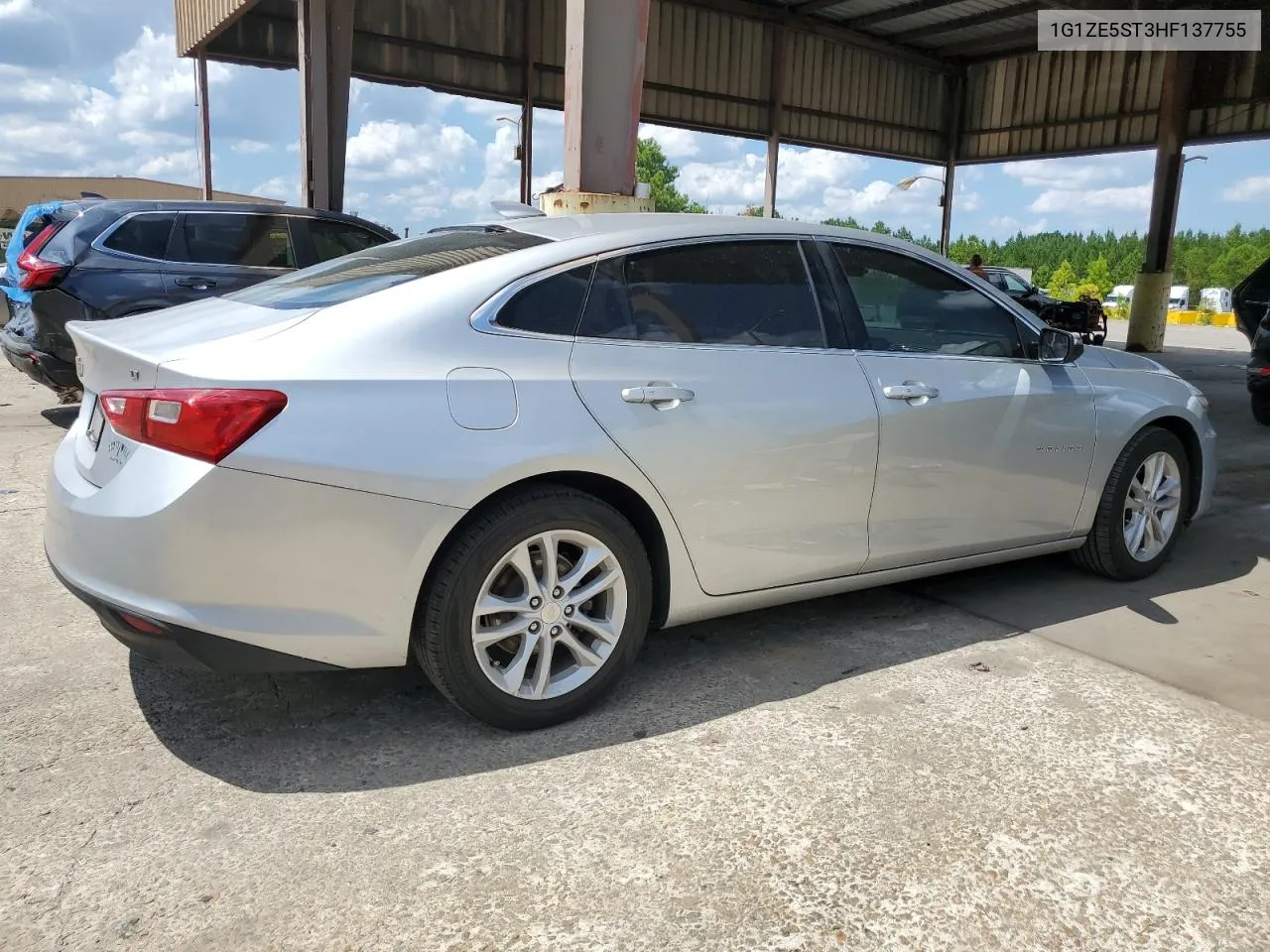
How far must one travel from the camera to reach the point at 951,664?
3428 mm

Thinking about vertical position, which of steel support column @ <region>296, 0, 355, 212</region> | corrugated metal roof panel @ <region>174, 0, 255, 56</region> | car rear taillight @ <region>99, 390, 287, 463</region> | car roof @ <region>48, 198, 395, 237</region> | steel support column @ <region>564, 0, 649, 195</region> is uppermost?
corrugated metal roof panel @ <region>174, 0, 255, 56</region>

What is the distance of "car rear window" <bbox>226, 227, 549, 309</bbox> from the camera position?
290 centimetres

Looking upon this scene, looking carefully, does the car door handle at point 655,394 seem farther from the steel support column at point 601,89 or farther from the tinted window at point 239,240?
the tinted window at point 239,240

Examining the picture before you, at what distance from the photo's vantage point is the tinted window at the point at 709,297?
300 cm

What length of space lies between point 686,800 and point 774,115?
893 inches

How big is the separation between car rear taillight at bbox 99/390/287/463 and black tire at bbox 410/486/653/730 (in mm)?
601

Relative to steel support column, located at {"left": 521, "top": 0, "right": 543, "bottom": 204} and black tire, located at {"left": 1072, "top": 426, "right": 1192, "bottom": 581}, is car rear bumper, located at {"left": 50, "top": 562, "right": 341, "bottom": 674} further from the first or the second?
steel support column, located at {"left": 521, "top": 0, "right": 543, "bottom": 204}

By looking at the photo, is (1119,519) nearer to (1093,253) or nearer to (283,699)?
(283,699)

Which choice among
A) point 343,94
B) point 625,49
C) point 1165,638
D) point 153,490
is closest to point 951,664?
point 1165,638

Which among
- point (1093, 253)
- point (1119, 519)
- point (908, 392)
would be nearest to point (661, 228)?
point (908, 392)

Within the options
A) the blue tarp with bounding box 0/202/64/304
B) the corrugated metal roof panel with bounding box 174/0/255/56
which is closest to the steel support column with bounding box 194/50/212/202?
the corrugated metal roof panel with bounding box 174/0/255/56

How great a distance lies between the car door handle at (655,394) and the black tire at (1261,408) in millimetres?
8413

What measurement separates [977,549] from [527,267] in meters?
2.13

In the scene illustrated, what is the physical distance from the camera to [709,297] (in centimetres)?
319
